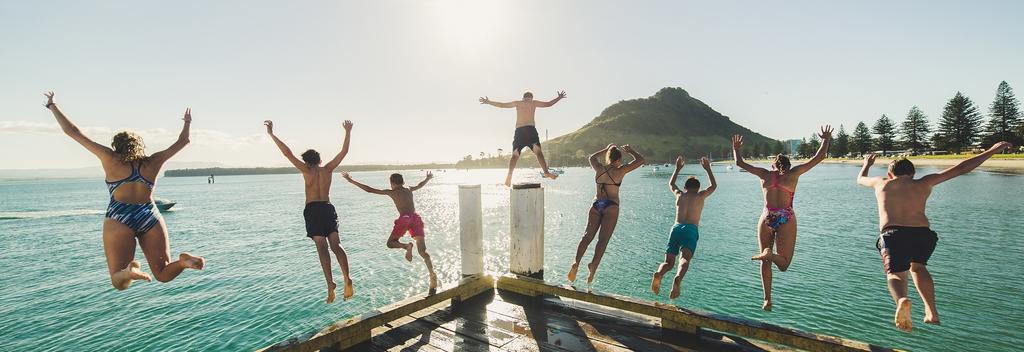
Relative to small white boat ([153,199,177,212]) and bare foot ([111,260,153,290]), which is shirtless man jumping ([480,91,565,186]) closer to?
bare foot ([111,260,153,290])

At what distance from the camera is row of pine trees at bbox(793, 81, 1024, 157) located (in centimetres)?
8725

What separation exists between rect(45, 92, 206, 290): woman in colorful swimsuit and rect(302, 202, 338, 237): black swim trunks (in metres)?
1.74

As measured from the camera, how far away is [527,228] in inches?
312

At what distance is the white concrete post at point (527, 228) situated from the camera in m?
7.89

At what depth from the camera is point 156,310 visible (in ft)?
51.3

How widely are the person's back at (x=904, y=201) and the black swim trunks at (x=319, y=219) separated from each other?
7323mm

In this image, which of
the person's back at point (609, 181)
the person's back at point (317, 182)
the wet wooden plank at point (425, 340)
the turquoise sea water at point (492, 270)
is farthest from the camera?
the turquoise sea water at point (492, 270)

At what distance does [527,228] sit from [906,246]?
523cm

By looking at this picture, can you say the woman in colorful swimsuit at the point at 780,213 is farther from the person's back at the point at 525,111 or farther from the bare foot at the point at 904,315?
the person's back at the point at 525,111

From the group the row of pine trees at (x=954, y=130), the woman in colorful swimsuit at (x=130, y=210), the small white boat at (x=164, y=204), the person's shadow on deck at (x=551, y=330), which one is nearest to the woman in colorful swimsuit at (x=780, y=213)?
the person's shadow on deck at (x=551, y=330)

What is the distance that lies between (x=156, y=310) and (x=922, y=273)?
2099 cm

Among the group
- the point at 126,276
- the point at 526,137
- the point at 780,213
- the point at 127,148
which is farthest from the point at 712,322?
the point at 127,148

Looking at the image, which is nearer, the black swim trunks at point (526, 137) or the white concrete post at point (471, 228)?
the white concrete post at point (471, 228)

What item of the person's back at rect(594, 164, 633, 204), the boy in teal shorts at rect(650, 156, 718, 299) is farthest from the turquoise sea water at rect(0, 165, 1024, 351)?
the person's back at rect(594, 164, 633, 204)
